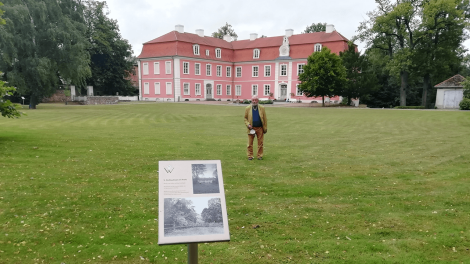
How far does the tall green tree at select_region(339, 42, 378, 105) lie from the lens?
4484 centimetres

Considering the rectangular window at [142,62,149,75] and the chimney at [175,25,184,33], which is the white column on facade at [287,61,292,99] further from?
the rectangular window at [142,62,149,75]

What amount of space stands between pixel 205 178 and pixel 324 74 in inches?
1619

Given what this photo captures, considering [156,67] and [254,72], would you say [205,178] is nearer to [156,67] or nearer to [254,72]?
[156,67]

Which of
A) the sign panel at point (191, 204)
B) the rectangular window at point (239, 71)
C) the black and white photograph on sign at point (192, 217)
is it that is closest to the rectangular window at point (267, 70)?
the rectangular window at point (239, 71)

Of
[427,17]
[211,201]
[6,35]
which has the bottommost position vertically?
[211,201]

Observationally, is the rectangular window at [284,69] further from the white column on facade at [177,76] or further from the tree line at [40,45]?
the tree line at [40,45]

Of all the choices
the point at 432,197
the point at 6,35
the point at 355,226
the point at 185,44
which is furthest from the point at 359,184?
the point at 185,44

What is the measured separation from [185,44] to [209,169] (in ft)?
178

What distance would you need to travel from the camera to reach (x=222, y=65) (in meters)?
60.9

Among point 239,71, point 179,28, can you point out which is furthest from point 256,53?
point 179,28

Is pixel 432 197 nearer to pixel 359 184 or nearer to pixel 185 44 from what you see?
pixel 359 184

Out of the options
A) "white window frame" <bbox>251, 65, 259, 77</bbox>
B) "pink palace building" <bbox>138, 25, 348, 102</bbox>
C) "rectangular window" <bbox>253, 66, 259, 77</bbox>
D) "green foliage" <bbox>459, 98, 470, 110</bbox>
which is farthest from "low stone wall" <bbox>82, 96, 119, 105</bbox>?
"green foliage" <bbox>459, 98, 470, 110</bbox>

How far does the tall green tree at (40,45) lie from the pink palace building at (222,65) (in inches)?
793

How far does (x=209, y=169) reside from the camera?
3.27 metres
